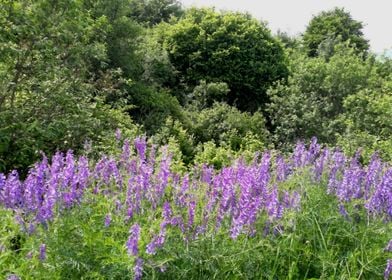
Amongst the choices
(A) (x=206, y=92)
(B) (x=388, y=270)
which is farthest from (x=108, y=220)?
(A) (x=206, y=92)

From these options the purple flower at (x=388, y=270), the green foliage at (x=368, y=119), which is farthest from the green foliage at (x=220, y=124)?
the purple flower at (x=388, y=270)

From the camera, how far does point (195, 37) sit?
25.5 m

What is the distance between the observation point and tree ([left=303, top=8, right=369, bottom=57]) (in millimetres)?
35844

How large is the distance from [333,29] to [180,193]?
3406 cm

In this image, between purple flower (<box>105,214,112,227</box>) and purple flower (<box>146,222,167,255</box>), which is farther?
purple flower (<box>105,214,112,227</box>)

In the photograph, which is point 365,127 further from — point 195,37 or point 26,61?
point 26,61

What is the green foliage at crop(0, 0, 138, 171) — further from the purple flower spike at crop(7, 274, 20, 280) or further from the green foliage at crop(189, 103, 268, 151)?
the green foliage at crop(189, 103, 268, 151)

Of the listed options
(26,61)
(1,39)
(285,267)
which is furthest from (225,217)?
(26,61)

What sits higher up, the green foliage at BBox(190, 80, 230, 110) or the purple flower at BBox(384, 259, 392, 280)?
the green foliage at BBox(190, 80, 230, 110)

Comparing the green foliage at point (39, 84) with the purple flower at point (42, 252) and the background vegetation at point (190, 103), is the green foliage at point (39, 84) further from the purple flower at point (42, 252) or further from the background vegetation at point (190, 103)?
the purple flower at point (42, 252)

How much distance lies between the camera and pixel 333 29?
35781mm

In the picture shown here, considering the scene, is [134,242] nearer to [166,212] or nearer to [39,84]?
[166,212]

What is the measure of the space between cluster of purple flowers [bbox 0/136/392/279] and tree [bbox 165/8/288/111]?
2042 centimetres

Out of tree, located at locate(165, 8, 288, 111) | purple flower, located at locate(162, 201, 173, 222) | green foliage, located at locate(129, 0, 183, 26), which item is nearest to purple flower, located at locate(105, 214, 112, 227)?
purple flower, located at locate(162, 201, 173, 222)
